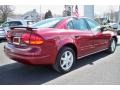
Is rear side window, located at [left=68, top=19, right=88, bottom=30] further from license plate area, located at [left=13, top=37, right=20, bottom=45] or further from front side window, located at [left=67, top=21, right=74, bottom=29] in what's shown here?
license plate area, located at [left=13, top=37, right=20, bottom=45]

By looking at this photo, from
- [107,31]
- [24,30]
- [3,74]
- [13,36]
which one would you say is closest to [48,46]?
[24,30]

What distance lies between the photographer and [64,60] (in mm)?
5312

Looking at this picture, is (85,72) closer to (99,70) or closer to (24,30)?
(99,70)

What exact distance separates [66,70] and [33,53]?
1.07m

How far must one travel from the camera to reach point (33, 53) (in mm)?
4730

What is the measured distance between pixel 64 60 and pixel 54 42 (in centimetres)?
62

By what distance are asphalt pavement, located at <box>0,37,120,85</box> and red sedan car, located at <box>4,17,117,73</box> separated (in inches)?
12.8

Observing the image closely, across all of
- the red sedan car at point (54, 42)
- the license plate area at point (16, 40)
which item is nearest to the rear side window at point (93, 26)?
the red sedan car at point (54, 42)

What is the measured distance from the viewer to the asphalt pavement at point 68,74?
4.68 m

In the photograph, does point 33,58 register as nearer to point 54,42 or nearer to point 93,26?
point 54,42

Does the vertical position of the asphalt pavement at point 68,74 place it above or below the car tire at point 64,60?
below

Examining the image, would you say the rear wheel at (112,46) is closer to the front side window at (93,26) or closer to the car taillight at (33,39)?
the front side window at (93,26)
